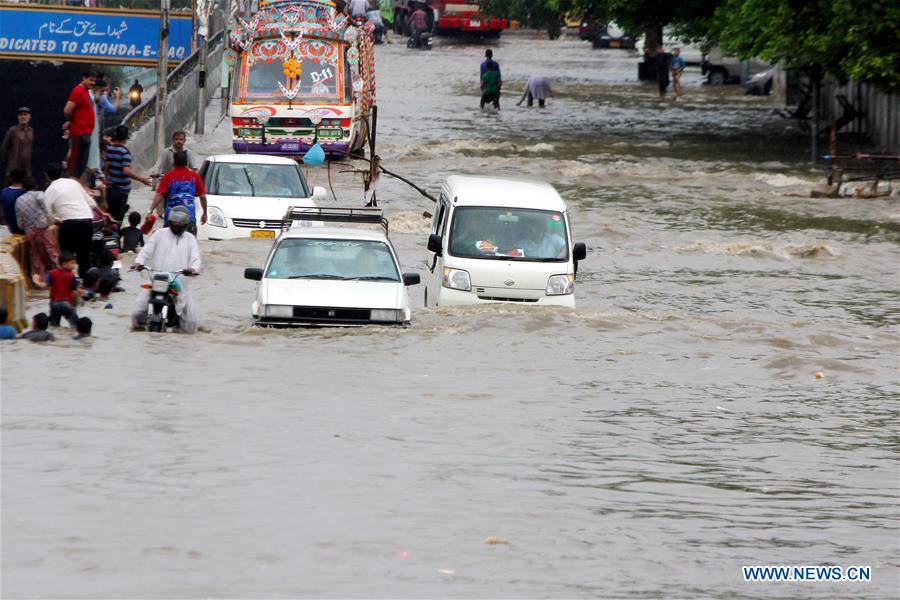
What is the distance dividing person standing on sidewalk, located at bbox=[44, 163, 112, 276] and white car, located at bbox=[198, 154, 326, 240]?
4220mm

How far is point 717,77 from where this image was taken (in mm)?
65438

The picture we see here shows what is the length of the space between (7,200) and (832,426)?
30.9 feet

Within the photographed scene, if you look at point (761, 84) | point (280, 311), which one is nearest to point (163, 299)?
point (280, 311)

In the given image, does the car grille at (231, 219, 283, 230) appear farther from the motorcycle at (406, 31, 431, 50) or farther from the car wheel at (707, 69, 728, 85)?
the motorcycle at (406, 31, 431, 50)

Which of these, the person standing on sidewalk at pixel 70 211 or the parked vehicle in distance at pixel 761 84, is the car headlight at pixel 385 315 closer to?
the person standing on sidewalk at pixel 70 211

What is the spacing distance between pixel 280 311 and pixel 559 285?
3636 millimetres

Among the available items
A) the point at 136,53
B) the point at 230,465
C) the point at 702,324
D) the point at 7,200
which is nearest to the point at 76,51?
the point at 136,53

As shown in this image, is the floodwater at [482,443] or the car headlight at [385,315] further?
the car headlight at [385,315]

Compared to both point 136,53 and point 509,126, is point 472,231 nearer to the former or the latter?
point 136,53

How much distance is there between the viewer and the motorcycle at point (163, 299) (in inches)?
588

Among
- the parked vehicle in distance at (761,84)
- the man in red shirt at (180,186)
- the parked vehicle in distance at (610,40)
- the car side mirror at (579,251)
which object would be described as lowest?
the car side mirror at (579,251)

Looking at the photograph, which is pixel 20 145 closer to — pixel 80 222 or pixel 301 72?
pixel 80 222

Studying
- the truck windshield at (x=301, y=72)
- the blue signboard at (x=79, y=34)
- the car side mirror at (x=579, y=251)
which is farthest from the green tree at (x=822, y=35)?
the car side mirror at (x=579, y=251)

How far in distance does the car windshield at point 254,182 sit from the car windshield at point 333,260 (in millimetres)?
6318
